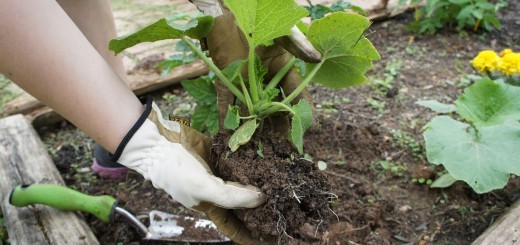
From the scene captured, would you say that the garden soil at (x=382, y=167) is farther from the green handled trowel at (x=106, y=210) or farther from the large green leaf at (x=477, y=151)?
the large green leaf at (x=477, y=151)

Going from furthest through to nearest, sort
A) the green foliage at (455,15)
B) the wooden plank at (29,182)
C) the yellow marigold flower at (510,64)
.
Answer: the green foliage at (455,15) < the yellow marigold flower at (510,64) < the wooden plank at (29,182)

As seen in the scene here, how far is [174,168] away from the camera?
1.19 metres

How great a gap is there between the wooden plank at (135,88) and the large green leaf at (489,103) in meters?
1.42

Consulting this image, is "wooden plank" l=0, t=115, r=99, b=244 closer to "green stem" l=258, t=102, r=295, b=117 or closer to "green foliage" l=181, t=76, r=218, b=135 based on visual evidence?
"green foliage" l=181, t=76, r=218, b=135

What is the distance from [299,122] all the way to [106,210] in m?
0.82

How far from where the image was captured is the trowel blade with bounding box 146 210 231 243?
1.56 meters

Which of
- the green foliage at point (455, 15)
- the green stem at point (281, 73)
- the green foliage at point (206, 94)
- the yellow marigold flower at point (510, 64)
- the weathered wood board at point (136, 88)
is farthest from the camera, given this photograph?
the green foliage at point (455, 15)

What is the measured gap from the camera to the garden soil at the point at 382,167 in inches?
61.7

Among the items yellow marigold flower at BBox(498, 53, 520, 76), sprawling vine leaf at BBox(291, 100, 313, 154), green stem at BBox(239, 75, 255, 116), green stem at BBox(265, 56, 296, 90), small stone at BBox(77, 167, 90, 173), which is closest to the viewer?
sprawling vine leaf at BBox(291, 100, 313, 154)

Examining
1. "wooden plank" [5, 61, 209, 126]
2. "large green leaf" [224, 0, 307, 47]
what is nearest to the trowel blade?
"large green leaf" [224, 0, 307, 47]

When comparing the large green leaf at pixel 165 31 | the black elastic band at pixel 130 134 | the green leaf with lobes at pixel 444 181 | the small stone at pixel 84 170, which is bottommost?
the green leaf with lobes at pixel 444 181

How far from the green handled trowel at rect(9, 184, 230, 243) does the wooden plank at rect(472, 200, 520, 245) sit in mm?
840

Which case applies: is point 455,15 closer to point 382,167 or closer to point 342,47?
point 382,167

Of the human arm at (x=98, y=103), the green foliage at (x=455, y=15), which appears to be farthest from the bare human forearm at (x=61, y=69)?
the green foliage at (x=455, y=15)
